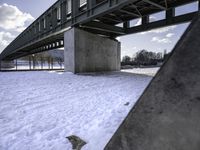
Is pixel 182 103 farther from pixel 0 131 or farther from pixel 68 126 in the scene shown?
pixel 0 131

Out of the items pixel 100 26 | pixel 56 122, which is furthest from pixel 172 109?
pixel 100 26

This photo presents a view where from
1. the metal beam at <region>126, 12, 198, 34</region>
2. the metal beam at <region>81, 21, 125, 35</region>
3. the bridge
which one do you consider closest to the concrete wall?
the bridge

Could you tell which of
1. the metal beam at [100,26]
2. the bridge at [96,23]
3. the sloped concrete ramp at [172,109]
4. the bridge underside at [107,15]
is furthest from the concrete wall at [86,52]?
the sloped concrete ramp at [172,109]

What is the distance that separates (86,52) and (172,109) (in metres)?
13.5

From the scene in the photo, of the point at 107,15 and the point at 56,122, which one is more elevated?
the point at 107,15

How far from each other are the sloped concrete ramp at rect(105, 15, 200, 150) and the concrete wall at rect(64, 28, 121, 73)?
40.1ft

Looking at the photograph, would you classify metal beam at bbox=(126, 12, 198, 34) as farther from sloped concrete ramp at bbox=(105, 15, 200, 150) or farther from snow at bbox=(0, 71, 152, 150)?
sloped concrete ramp at bbox=(105, 15, 200, 150)

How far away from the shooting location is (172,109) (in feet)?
5.21

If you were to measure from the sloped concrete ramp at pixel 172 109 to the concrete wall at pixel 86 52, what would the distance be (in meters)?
12.2

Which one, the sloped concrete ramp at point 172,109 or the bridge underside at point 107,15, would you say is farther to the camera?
the bridge underside at point 107,15

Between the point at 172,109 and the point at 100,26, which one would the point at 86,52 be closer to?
the point at 100,26

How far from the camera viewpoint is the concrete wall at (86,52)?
13734 mm

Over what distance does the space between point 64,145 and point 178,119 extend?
177 centimetres

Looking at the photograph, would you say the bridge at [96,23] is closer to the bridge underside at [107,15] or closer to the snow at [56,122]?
the bridge underside at [107,15]
